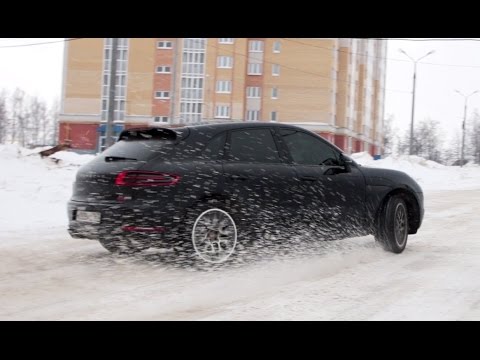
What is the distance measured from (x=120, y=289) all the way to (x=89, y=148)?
5175 cm

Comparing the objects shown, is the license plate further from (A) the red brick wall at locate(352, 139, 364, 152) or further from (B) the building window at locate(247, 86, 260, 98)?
(A) the red brick wall at locate(352, 139, 364, 152)

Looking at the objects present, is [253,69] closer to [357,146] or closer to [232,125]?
[357,146]

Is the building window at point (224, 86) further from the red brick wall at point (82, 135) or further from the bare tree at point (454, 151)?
the bare tree at point (454, 151)

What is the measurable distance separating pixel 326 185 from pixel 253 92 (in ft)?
176

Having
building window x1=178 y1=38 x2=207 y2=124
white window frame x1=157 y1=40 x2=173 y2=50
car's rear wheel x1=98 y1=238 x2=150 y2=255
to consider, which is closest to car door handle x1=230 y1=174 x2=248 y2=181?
car's rear wheel x1=98 y1=238 x2=150 y2=255

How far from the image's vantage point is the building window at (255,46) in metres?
58.0

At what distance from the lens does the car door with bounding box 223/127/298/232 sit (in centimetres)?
610

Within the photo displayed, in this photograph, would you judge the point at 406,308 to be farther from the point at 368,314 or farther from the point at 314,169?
the point at 314,169

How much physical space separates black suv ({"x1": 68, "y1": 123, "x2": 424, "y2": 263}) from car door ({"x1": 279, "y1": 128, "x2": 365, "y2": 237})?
0.5 inches

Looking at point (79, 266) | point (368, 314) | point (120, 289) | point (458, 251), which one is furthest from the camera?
point (458, 251)

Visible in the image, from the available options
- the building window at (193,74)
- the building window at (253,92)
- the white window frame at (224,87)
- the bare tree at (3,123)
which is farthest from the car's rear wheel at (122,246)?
the building window at (193,74)
